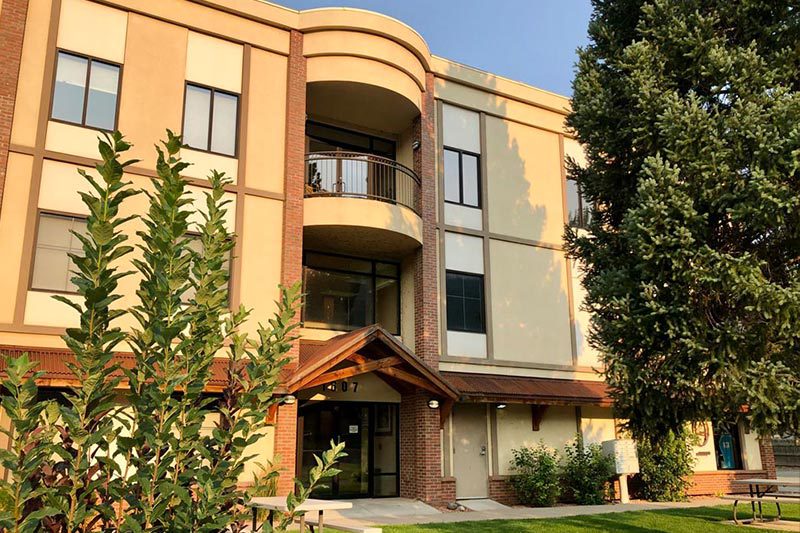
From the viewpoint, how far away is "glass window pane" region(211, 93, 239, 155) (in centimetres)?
1448

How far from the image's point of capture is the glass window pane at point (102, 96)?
13.3 metres

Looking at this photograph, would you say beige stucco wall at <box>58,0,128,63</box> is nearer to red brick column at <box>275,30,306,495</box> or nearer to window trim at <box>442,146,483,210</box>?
red brick column at <box>275,30,306,495</box>

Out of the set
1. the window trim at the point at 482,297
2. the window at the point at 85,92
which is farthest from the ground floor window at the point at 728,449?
the window at the point at 85,92

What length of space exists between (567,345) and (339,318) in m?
6.60

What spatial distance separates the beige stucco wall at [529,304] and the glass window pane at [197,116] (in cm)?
793

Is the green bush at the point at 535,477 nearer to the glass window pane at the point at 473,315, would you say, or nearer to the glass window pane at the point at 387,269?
the glass window pane at the point at 473,315

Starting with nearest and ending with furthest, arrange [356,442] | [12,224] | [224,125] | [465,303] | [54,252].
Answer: [12,224] < [54,252] < [224,125] < [356,442] < [465,303]

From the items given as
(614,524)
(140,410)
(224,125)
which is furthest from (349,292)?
(140,410)

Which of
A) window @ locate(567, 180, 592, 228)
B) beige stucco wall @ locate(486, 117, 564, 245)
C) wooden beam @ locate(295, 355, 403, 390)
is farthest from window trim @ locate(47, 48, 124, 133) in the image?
window @ locate(567, 180, 592, 228)

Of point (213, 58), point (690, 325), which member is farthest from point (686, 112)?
point (213, 58)

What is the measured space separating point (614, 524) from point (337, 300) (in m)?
7.96

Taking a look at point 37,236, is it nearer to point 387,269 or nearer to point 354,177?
point 354,177

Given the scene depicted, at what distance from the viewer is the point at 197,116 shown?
14.4m

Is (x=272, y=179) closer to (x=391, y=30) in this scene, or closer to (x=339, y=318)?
(x=339, y=318)
